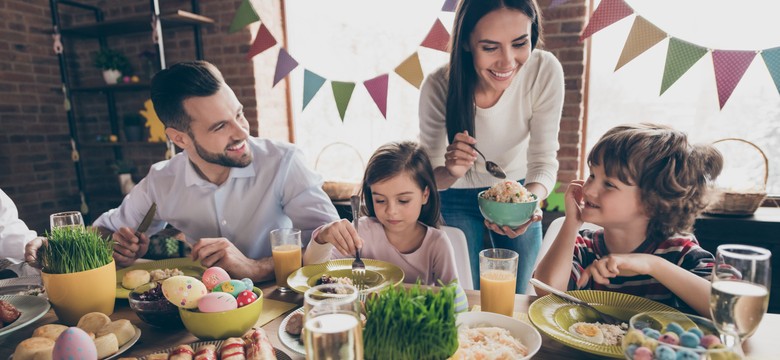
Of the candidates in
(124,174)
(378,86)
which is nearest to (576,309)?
(378,86)

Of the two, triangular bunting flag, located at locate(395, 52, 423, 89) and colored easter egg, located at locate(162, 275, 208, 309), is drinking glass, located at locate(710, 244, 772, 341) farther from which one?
triangular bunting flag, located at locate(395, 52, 423, 89)

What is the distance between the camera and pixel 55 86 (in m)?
4.22

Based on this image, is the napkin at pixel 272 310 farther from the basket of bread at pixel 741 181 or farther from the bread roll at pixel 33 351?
the basket of bread at pixel 741 181

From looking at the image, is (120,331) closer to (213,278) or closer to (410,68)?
(213,278)

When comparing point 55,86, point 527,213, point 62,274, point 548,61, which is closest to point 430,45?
point 548,61

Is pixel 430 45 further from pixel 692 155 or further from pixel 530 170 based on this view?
pixel 692 155

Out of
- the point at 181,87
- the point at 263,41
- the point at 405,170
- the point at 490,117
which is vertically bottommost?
the point at 405,170

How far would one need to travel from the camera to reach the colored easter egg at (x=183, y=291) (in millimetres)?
959

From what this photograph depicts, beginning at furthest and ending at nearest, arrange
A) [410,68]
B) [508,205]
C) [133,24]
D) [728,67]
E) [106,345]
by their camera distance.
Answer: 1. [133,24]
2. [410,68]
3. [728,67]
4. [508,205]
5. [106,345]

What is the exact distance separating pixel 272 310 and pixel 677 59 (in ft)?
7.07

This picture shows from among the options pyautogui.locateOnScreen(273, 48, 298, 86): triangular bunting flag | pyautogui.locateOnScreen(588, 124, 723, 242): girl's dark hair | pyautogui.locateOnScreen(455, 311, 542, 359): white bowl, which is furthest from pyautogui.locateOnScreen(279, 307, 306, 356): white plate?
pyautogui.locateOnScreen(273, 48, 298, 86): triangular bunting flag

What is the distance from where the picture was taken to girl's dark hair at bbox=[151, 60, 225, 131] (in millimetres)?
1700

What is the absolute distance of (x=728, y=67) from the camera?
83.8 inches

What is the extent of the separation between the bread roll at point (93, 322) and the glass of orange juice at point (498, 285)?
2.79ft
